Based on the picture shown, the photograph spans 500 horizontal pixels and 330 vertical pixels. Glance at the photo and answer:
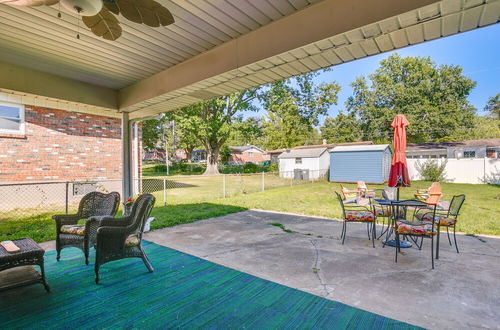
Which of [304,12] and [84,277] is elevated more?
[304,12]

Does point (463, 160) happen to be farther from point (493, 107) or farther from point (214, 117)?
point (493, 107)

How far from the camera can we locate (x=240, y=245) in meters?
4.55

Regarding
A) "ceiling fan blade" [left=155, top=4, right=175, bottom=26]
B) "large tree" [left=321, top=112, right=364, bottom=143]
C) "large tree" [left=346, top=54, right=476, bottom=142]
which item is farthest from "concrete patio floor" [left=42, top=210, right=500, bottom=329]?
"large tree" [left=321, top=112, right=364, bottom=143]

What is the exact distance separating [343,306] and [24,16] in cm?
460

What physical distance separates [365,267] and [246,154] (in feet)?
148

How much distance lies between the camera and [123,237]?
3.25 metres

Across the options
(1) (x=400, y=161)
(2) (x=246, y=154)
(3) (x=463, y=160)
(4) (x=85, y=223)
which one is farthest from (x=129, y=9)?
(2) (x=246, y=154)

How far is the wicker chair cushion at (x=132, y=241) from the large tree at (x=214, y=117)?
18293 millimetres

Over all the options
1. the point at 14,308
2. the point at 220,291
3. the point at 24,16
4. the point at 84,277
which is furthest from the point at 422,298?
the point at 24,16

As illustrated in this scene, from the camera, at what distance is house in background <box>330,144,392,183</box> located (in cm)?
1588

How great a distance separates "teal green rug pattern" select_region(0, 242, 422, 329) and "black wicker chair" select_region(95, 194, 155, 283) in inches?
10.2

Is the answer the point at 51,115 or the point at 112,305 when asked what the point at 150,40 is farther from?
the point at 51,115

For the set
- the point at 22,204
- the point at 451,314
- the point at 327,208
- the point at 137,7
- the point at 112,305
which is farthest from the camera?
the point at 327,208

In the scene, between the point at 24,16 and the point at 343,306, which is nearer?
the point at 343,306
